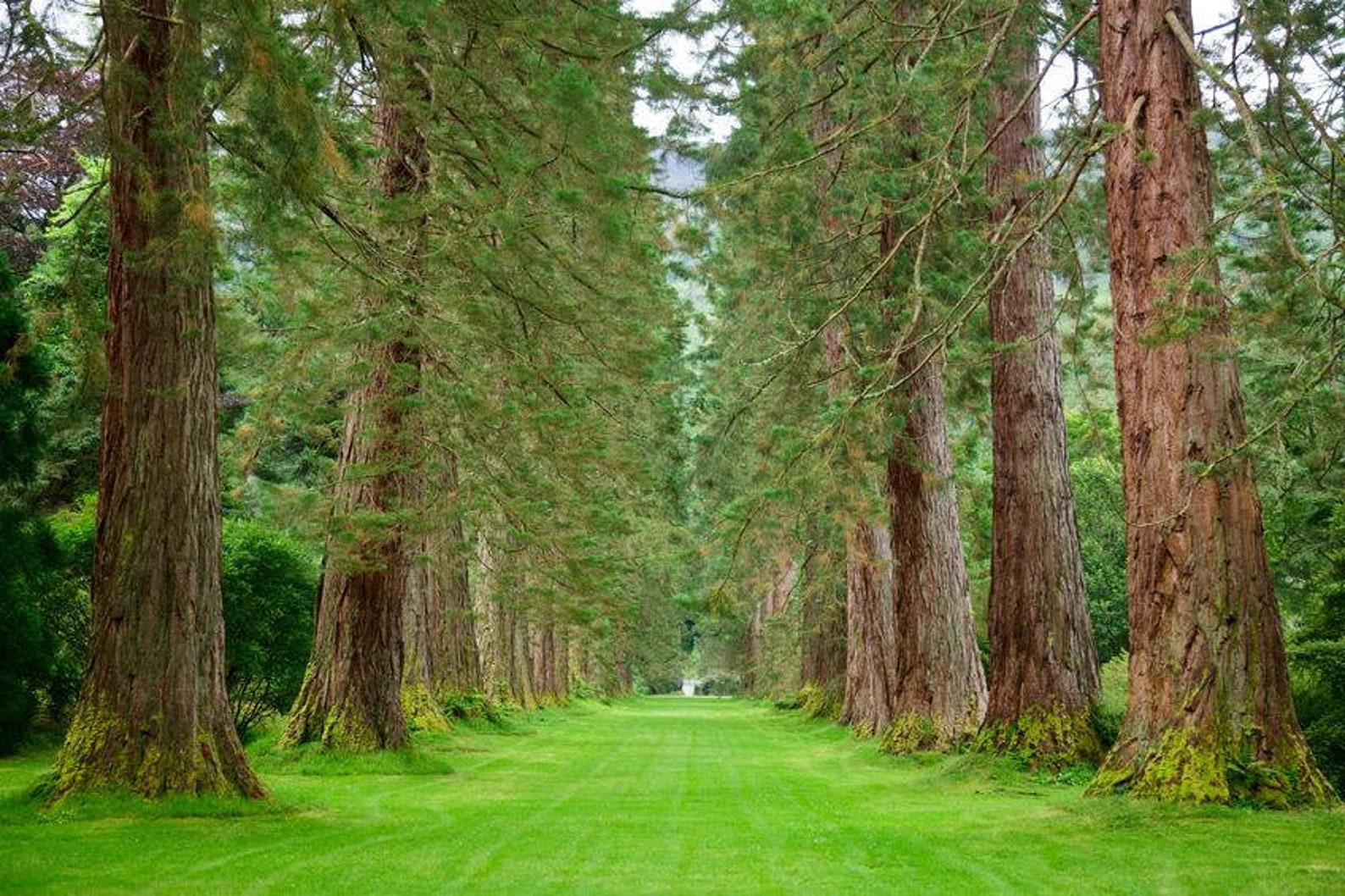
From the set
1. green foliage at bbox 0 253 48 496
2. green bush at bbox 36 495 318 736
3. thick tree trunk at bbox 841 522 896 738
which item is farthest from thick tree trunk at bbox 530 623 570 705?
green foliage at bbox 0 253 48 496

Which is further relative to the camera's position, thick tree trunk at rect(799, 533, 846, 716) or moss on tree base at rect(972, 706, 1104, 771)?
thick tree trunk at rect(799, 533, 846, 716)

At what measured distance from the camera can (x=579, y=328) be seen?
40.4 ft

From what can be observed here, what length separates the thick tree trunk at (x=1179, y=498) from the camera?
7.98 metres

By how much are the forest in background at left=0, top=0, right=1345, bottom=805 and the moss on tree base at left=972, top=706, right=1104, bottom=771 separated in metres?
0.04

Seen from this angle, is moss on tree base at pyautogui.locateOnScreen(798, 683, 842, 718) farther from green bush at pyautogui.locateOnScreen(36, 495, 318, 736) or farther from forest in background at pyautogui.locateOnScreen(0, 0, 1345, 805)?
green bush at pyautogui.locateOnScreen(36, 495, 318, 736)

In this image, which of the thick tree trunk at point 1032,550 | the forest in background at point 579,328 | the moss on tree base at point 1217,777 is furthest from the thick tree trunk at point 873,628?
the moss on tree base at point 1217,777

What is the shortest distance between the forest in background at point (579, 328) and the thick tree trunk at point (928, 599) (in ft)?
0.19

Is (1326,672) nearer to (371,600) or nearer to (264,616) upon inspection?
(371,600)

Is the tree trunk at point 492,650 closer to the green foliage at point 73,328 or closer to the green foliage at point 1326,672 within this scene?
the green foliage at point 73,328

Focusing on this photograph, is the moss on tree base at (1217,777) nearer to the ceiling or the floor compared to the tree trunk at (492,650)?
nearer to the floor

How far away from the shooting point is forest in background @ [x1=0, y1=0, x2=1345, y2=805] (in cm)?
834

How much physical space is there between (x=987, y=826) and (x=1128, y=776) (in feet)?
3.60

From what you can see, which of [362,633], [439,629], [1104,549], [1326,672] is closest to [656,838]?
[362,633]

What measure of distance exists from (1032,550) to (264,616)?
9812 mm
